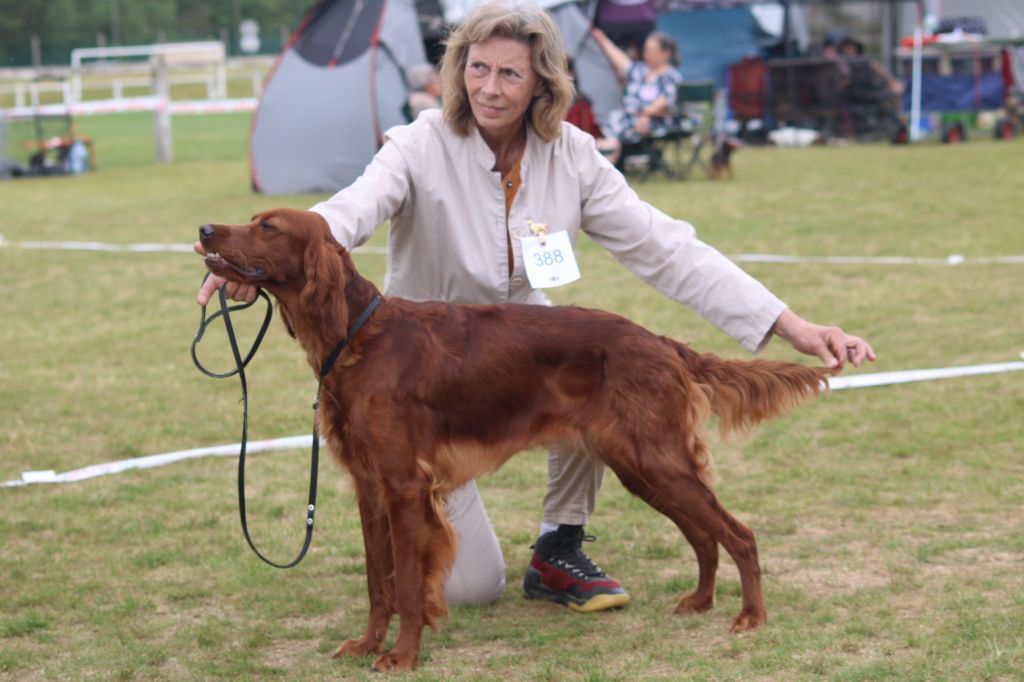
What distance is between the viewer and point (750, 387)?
10.2 feet

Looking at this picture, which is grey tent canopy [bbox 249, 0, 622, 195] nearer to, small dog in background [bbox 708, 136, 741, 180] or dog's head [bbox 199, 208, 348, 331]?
small dog in background [bbox 708, 136, 741, 180]

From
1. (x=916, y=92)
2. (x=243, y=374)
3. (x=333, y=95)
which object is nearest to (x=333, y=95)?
(x=333, y=95)

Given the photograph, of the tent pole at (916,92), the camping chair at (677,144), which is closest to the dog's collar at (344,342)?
the camping chair at (677,144)

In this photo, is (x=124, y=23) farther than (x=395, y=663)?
Yes

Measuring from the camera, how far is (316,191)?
13.2 meters

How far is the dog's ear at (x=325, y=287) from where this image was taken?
2.70 meters

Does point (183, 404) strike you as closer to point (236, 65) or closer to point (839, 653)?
point (839, 653)

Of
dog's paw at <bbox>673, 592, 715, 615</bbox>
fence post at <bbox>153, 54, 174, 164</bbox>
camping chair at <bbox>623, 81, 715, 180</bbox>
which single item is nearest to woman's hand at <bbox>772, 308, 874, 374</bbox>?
dog's paw at <bbox>673, 592, 715, 615</bbox>

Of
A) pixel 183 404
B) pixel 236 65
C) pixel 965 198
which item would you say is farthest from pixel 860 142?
pixel 236 65

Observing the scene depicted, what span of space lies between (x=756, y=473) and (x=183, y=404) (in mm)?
2539

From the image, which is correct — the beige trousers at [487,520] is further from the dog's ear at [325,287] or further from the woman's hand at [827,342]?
the dog's ear at [325,287]

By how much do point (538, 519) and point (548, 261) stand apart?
1.11m

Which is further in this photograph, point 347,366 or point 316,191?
point 316,191

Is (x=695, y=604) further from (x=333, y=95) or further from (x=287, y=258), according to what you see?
(x=333, y=95)
